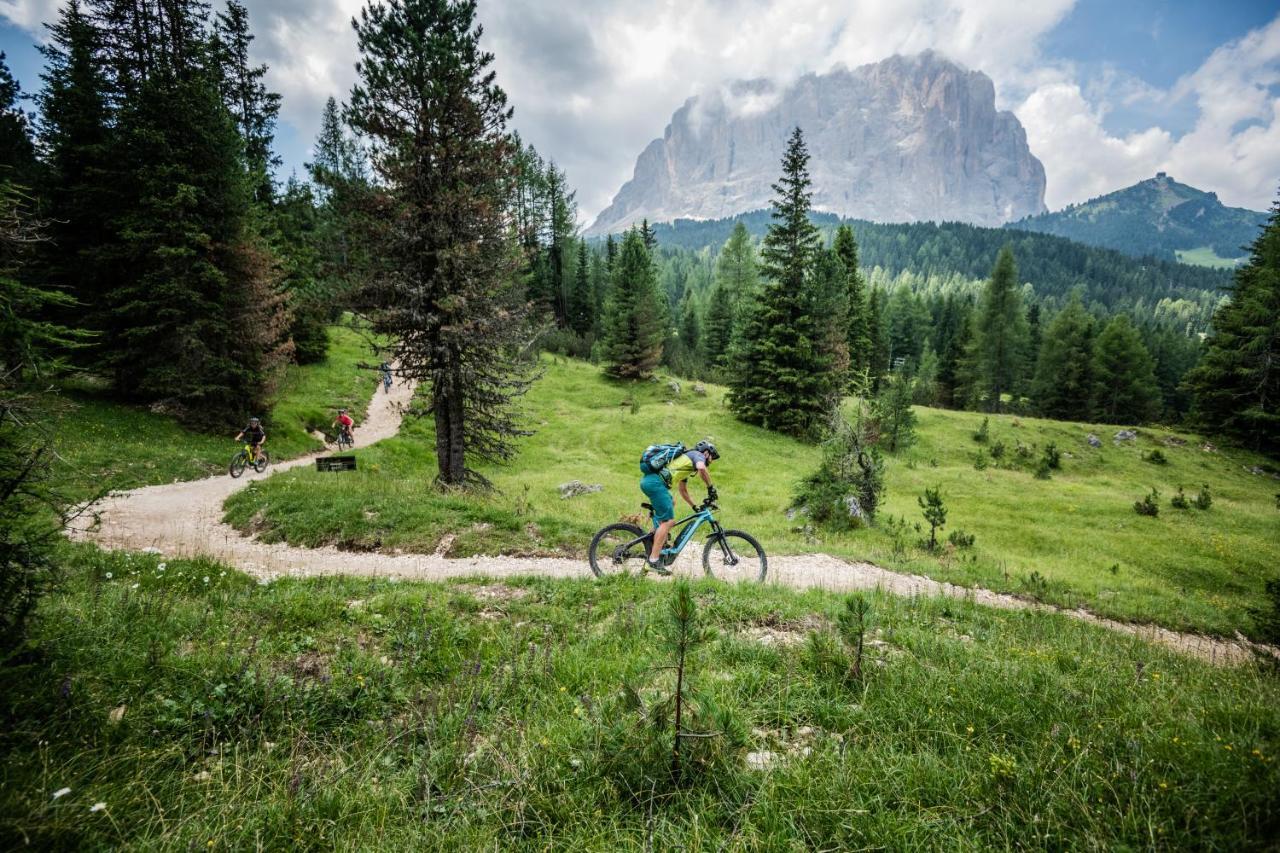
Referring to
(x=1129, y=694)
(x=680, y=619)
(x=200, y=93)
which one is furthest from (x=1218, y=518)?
(x=200, y=93)

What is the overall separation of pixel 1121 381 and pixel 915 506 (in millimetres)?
56821

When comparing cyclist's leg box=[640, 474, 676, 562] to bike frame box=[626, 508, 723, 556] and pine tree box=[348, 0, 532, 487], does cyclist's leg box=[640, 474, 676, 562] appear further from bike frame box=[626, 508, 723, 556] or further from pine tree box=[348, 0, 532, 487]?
pine tree box=[348, 0, 532, 487]

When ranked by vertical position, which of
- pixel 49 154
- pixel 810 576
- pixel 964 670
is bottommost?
pixel 810 576

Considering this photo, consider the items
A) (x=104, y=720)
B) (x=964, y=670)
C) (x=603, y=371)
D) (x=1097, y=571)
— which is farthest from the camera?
(x=603, y=371)

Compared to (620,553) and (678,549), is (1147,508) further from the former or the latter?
(620,553)

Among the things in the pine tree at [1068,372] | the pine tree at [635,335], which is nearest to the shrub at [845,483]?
the pine tree at [635,335]

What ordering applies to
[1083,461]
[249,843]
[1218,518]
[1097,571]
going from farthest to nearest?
[1083,461]
[1218,518]
[1097,571]
[249,843]

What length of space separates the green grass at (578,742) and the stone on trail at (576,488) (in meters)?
14.7

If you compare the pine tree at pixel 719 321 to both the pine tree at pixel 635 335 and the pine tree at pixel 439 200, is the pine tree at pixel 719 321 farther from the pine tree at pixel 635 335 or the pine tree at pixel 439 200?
the pine tree at pixel 439 200

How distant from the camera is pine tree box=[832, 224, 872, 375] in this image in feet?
153

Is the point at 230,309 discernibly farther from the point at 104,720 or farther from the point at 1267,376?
the point at 1267,376

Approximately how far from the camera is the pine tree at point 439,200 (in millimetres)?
13820

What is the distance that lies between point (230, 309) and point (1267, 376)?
66.0 meters

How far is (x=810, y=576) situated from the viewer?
1102 centimetres
